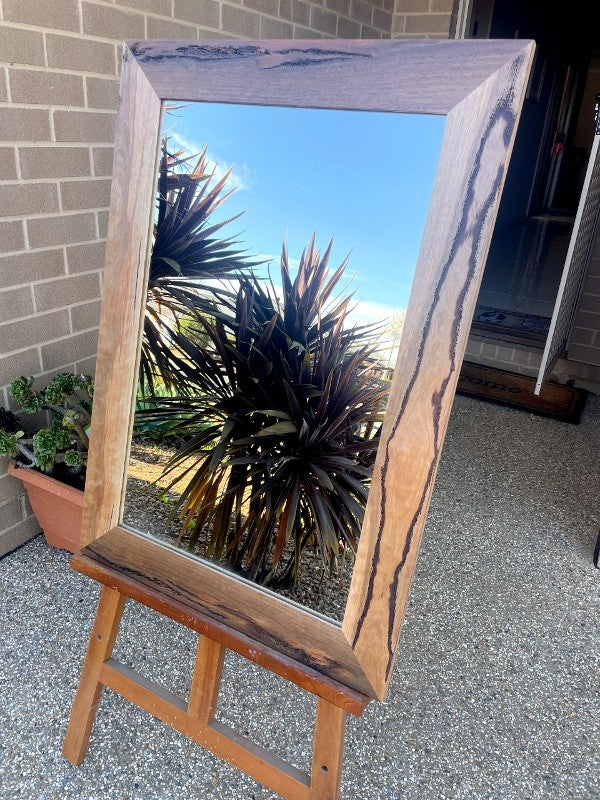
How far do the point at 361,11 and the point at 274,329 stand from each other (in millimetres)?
2711

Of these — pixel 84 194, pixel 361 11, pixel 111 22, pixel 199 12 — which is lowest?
pixel 84 194

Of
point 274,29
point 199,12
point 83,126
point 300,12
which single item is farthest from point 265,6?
point 83,126

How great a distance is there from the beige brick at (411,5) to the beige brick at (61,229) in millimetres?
2277

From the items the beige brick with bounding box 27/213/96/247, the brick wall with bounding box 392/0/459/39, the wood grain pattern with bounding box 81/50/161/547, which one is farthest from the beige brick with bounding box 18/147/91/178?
the brick wall with bounding box 392/0/459/39

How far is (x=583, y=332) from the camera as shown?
355 centimetres

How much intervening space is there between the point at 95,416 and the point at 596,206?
10.1ft

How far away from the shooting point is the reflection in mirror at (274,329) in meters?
0.87

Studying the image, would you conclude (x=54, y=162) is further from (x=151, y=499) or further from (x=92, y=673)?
(x=92, y=673)

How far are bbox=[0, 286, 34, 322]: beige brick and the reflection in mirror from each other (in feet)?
2.78

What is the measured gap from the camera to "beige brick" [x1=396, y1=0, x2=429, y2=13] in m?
3.16

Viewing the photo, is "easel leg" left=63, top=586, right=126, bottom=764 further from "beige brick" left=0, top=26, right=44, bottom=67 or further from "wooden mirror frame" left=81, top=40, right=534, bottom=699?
"beige brick" left=0, top=26, right=44, bottom=67

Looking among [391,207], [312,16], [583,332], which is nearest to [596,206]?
[583,332]

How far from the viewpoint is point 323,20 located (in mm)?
2779

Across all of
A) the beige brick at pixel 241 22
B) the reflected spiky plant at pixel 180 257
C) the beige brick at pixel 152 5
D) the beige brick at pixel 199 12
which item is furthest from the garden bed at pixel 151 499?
the beige brick at pixel 241 22
